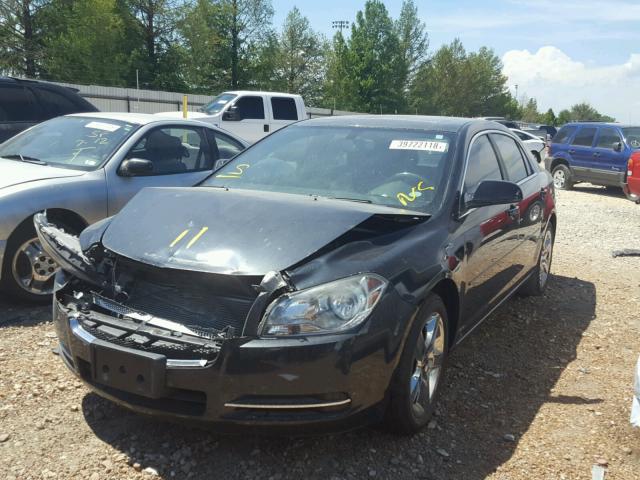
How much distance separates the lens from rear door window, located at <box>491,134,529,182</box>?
4.56 metres

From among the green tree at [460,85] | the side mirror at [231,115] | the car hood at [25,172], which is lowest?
the car hood at [25,172]

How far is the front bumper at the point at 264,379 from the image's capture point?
2.39 metres

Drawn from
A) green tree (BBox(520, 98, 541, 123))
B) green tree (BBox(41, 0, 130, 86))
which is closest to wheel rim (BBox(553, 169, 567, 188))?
green tree (BBox(41, 0, 130, 86))

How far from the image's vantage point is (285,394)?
2.44 meters

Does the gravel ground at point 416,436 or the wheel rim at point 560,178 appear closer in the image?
the gravel ground at point 416,436

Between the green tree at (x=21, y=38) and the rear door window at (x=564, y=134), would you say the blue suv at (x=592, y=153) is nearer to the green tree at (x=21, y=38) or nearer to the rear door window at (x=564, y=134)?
the rear door window at (x=564, y=134)

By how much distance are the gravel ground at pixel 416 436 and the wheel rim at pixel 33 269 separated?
0.57 feet

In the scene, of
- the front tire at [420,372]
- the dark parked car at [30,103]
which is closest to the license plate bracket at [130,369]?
the front tire at [420,372]

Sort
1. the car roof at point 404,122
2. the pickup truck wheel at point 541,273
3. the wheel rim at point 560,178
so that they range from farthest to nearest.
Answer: the wheel rim at point 560,178 → the pickup truck wheel at point 541,273 → the car roof at point 404,122

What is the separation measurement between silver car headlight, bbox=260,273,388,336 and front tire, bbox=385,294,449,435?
365mm

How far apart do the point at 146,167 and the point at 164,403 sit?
3.07 meters

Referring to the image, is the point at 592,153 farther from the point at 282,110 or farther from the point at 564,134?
the point at 282,110

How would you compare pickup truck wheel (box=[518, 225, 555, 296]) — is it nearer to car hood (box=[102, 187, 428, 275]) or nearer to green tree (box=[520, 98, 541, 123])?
car hood (box=[102, 187, 428, 275])

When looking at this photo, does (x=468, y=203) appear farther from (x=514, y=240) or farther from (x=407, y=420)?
(x=407, y=420)
